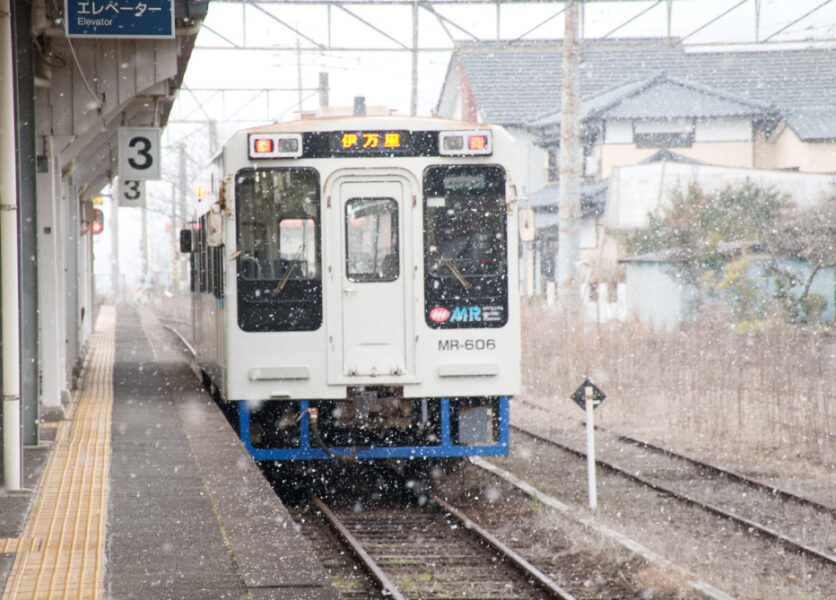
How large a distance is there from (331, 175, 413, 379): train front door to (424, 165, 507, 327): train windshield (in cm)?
20

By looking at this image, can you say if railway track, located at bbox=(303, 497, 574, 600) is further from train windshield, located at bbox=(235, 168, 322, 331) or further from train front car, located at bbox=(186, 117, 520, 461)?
train windshield, located at bbox=(235, 168, 322, 331)

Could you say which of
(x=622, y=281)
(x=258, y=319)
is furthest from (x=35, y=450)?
(x=622, y=281)

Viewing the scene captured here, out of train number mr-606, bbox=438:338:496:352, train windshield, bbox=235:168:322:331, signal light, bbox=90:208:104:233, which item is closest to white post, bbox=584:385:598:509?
train number mr-606, bbox=438:338:496:352

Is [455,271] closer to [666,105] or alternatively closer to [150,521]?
[150,521]

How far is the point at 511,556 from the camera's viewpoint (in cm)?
761

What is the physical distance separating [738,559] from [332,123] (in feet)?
14.7

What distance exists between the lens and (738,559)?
25.4 feet

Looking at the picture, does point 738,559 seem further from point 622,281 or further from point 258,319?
point 622,281

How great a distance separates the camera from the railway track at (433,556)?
702 centimetres

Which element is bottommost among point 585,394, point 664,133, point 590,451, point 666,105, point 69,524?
point 590,451

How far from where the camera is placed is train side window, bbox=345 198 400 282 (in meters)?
9.40

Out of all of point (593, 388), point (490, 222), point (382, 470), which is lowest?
point (382, 470)

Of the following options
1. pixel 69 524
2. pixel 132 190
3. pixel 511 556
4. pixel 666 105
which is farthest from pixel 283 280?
pixel 666 105

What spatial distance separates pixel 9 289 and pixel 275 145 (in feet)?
9.08
